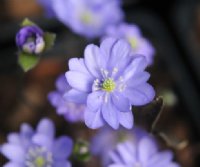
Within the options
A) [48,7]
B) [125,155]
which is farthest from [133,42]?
[125,155]

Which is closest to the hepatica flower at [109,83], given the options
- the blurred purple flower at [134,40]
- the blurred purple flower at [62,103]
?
the blurred purple flower at [62,103]

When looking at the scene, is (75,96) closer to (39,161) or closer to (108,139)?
(39,161)

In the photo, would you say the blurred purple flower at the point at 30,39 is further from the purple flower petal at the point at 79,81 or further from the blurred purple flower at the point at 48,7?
the blurred purple flower at the point at 48,7

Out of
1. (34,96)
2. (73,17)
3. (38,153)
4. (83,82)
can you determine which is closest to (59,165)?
(38,153)

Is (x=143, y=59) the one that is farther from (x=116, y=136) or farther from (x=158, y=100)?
(x=116, y=136)

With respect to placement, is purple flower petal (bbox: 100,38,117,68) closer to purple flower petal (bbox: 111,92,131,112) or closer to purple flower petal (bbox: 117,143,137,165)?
purple flower petal (bbox: 111,92,131,112)

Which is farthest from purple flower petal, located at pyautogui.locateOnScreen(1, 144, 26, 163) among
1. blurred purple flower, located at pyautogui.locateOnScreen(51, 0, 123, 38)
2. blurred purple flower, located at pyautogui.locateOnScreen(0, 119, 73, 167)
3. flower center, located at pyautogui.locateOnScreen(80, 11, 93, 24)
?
flower center, located at pyautogui.locateOnScreen(80, 11, 93, 24)

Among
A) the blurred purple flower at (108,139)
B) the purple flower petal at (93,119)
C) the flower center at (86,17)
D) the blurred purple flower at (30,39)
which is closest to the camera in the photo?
the purple flower petal at (93,119)

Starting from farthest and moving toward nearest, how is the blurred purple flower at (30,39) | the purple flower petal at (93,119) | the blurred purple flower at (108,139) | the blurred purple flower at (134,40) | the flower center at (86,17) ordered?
1. the flower center at (86,17)
2. the blurred purple flower at (134,40)
3. the blurred purple flower at (108,139)
4. the blurred purple flower at (30,39)
5. the purple flower petal at (93,119)
